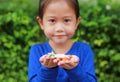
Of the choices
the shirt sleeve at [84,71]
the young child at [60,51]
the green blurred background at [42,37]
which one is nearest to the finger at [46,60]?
the young child at [60,51]

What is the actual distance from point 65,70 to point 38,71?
0.16m

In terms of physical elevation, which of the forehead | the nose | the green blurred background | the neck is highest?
the forehead

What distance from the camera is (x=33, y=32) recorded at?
4.49m

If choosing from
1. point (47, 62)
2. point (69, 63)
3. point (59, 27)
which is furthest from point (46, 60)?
point (59, 27)

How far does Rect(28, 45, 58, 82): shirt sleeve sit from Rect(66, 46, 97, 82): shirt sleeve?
88 millimetres

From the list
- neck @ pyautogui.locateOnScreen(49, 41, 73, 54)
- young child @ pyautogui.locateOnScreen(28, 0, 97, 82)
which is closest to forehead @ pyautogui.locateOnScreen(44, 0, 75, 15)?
young child @ pyautogui.locateOnScreen(28, 0, 97, 82)

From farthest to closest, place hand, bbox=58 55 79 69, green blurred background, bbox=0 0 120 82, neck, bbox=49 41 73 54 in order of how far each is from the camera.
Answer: green blurred background, bbox=0 0 120 82 → neck, bbox=49 41 73 54 → hand, bbox=58 55 79 69

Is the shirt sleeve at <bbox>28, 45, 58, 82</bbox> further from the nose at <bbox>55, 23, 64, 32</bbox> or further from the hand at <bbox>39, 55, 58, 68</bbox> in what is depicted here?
the nose at <bbox>55, 23, 64, 32</bbox>

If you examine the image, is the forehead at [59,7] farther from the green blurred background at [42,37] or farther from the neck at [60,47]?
the green blurred background at [42,37]

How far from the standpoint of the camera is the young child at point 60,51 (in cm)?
222

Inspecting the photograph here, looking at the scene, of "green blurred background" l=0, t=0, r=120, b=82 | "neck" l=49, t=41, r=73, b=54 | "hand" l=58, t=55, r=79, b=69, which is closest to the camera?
"hand" l=58, t=55, r=79, b=69

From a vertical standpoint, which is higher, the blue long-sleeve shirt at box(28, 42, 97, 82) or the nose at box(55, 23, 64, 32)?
the nose at box(55, 23, 64, 32)

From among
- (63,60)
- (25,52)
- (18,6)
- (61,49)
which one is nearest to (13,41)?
(25,52)

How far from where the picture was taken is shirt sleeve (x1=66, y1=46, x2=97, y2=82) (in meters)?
2.24
